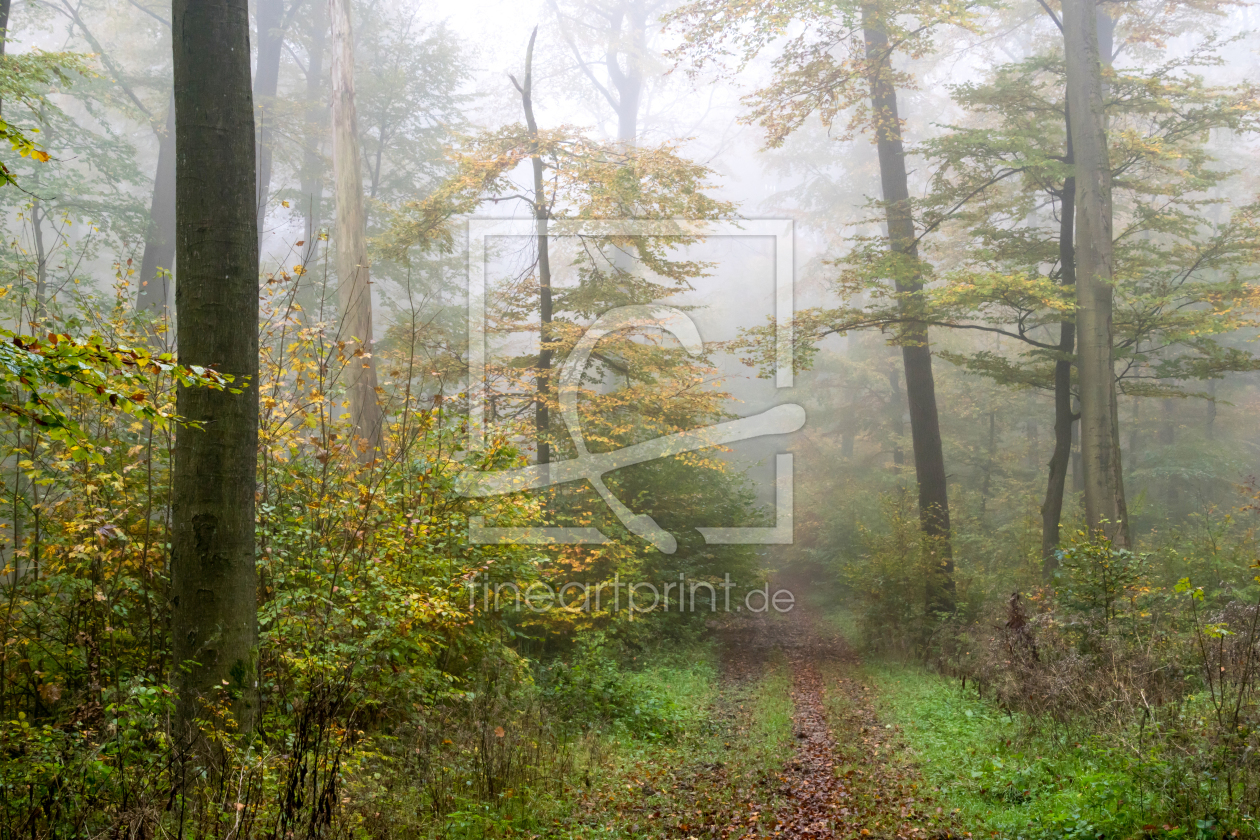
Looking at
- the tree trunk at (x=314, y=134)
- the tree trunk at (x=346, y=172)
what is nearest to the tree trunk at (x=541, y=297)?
the tree trunk at (x=346, y=172)

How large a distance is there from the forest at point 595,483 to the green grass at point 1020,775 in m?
0.05

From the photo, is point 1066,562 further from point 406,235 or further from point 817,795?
point 406,235

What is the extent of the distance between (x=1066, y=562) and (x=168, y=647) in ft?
25.4

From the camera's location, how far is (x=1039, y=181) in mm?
11406

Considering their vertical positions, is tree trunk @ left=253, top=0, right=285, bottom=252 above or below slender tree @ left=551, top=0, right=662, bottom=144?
below

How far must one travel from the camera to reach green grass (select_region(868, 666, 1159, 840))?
4125 millimetres

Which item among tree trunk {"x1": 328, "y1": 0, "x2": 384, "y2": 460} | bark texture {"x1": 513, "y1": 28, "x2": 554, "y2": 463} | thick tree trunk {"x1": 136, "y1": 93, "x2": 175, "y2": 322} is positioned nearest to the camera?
bark texture {"x1": 513, "y1": 28, "x2": 554, "y2": 463}

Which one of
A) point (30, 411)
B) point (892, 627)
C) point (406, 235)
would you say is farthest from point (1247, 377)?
point (30, 411)

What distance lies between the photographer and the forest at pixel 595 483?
12.9 feet

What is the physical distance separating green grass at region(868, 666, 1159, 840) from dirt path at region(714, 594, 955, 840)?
0.23 m

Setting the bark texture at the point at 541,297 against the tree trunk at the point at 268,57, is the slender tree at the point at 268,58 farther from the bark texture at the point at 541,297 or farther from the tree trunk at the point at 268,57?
the bark texture at the point at 541,297

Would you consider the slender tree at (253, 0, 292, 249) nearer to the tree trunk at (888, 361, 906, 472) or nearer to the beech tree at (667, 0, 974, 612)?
the beech tree at (667, 0, 974, 612)

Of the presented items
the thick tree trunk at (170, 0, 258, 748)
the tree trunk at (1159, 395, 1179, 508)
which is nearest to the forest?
the thick tree trunk at (170, 0, 258, 748)

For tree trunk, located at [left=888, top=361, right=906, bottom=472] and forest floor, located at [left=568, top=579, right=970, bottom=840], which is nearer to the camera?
forest floor, located at [left=568, top=579, right=970, bottom=840]
